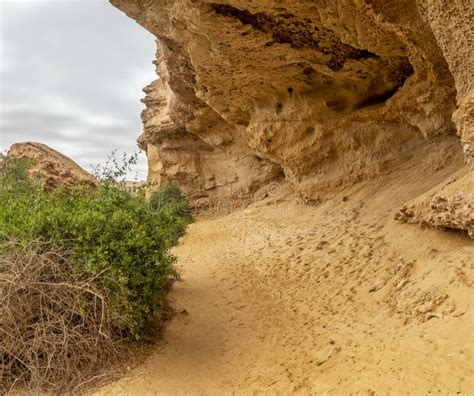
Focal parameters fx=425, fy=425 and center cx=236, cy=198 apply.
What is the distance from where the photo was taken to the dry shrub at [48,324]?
13.0 feet

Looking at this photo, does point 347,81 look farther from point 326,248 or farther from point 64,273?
point 64,273

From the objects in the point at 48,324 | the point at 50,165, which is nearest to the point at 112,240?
the point at 48,324

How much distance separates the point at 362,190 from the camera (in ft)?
28.0

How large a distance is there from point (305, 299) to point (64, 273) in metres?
3.20

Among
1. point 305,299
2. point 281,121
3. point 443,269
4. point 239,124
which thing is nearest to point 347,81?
point 281,121

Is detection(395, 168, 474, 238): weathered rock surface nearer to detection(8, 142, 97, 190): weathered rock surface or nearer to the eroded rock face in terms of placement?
the eroded rock face

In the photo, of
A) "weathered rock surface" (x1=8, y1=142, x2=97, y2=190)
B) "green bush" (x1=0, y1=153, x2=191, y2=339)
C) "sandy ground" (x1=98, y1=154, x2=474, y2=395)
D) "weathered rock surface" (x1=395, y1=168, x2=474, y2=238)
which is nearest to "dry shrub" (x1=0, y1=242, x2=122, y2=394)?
"green bush" (x1=0, y1=153, x2=191, y2=339)

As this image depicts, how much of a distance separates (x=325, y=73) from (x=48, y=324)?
6588 millimetres

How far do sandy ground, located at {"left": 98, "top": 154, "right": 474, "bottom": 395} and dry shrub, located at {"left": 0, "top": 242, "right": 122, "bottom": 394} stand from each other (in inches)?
18.6

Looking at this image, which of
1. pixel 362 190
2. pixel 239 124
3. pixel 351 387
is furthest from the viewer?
pixel 239 124

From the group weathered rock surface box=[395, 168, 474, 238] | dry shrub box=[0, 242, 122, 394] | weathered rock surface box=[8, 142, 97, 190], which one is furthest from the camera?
weathered rock surface box=[8, 142, 97, 190]

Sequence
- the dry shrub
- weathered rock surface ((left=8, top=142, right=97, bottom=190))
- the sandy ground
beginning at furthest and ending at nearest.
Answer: weathered rock surface ((left=8, top=142, right=97, bottom=190)), the dry shrub, the sandy ground

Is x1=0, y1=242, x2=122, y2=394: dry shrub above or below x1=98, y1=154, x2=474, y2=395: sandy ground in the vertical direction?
above

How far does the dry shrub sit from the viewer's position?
396 centimetres
